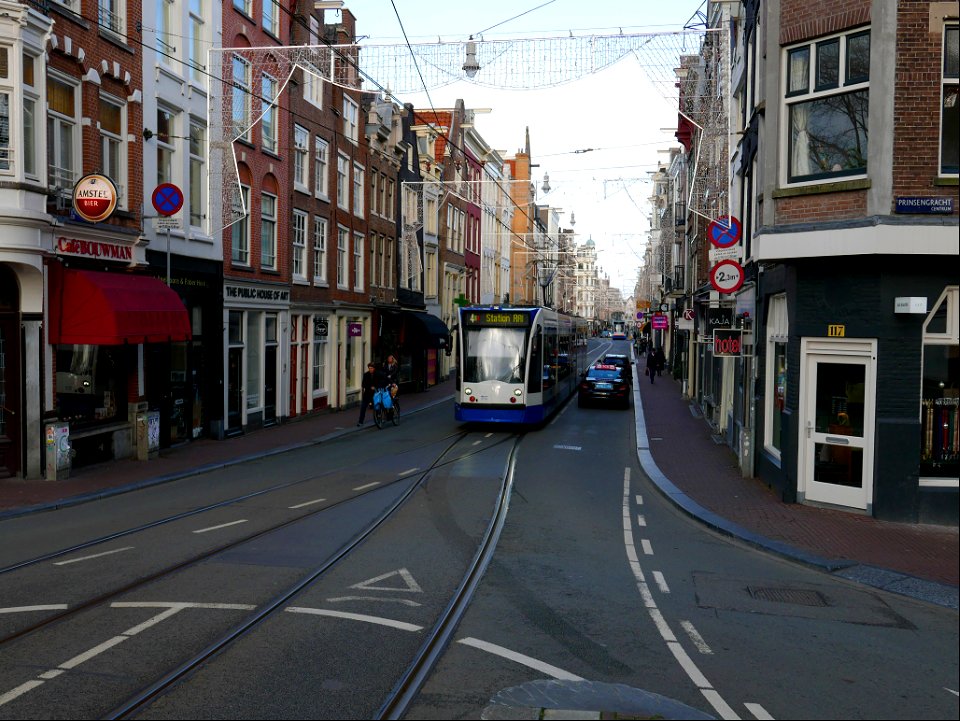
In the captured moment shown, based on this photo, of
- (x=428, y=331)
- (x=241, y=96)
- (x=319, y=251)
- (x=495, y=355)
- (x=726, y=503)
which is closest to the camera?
(x=726, y=503)

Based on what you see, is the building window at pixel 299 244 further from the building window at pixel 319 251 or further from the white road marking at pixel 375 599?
the white road marking at pixel 375 599

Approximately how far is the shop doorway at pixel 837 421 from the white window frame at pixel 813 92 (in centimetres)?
245

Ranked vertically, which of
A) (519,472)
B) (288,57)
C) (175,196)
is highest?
(288,57)

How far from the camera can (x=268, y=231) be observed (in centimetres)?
2675

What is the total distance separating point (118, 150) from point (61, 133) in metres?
1.96

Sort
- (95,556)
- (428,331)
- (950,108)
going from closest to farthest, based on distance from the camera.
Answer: (95,556) < (950,108) < (428,331)

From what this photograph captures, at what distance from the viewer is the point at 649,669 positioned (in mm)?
6824

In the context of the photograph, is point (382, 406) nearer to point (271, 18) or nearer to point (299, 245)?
point (299, 245)

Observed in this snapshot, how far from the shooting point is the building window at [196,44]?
21.4 meters

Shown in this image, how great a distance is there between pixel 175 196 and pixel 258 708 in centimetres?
1450

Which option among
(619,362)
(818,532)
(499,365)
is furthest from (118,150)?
(619,362)

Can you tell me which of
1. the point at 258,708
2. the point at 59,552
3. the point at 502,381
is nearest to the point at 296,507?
the point at 59,552

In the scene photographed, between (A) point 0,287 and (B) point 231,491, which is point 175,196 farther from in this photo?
(B) point 231,491

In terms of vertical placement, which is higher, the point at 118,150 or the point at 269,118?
the point at 269,118
